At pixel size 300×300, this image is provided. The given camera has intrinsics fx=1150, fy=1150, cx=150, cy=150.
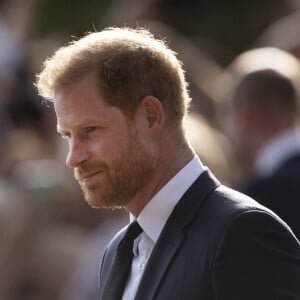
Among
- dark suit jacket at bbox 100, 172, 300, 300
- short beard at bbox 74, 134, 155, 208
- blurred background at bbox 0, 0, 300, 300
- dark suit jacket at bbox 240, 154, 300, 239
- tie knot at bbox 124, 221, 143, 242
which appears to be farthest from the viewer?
blurred background at bbox 0, 0, 300, 300

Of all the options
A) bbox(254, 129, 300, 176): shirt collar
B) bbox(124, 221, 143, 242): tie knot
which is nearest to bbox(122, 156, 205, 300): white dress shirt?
bbox(124, 221, 143, 242): tie knot

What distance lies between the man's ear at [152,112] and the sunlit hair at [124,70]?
0.07ft

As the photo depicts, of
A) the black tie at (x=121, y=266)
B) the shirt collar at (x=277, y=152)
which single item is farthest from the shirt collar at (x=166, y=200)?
the shirt collar at (x=277, y=152)

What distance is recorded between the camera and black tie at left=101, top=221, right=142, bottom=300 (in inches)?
152

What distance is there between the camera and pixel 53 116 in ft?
29.9

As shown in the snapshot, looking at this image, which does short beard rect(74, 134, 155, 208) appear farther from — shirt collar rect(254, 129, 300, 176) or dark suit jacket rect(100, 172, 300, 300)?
shirt collar rect(254, 129, 300, 176)

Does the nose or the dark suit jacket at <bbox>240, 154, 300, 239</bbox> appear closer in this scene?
the nose

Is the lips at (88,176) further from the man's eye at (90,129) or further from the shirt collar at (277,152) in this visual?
the shirt collar at (277,152)

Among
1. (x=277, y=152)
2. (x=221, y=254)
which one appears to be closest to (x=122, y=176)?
(x=221, y=254)

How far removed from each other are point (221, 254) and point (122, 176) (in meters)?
0.49

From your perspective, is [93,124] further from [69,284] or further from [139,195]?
[69,284]

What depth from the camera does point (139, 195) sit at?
3.83 m

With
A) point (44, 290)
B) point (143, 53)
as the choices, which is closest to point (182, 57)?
point (44, 290)

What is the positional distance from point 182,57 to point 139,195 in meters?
5.08
